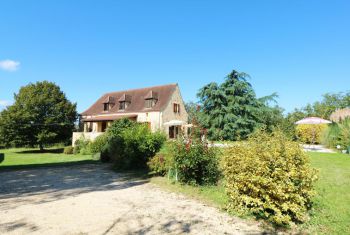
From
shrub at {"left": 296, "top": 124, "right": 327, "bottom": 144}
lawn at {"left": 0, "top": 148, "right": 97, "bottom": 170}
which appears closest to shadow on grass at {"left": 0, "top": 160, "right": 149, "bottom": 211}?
lawn at {"left": 0, "top": 148, "right": 97, "bottom": 170}

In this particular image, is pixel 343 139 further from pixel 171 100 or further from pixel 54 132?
pixel 54 132

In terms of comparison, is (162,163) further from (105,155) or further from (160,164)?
(105,155)

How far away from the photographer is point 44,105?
39.1 m

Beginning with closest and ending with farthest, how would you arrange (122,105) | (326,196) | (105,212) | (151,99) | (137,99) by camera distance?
(105,212) < (326,196) < (151,99) < (137,99) < (122,105)

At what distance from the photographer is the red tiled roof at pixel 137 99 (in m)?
34.3

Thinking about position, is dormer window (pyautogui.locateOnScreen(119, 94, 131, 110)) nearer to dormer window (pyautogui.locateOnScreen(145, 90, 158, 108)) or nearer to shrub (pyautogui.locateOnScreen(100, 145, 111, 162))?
dormer window (pyautogui.locateOnScreen(145, 90, 158, 108))

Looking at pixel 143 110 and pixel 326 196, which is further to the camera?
pixel 143 110

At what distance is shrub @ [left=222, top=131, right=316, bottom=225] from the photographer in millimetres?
5969

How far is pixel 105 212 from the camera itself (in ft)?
22.3

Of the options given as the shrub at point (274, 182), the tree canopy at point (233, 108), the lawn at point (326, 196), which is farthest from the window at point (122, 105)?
the shrub at point (274, 182)

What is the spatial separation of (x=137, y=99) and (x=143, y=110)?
3.41 meters

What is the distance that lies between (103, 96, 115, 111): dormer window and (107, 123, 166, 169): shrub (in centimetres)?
2494

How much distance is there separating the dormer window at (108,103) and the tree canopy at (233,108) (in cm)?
1643

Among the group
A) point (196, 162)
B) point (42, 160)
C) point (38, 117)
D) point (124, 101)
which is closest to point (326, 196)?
point (196, 162)
